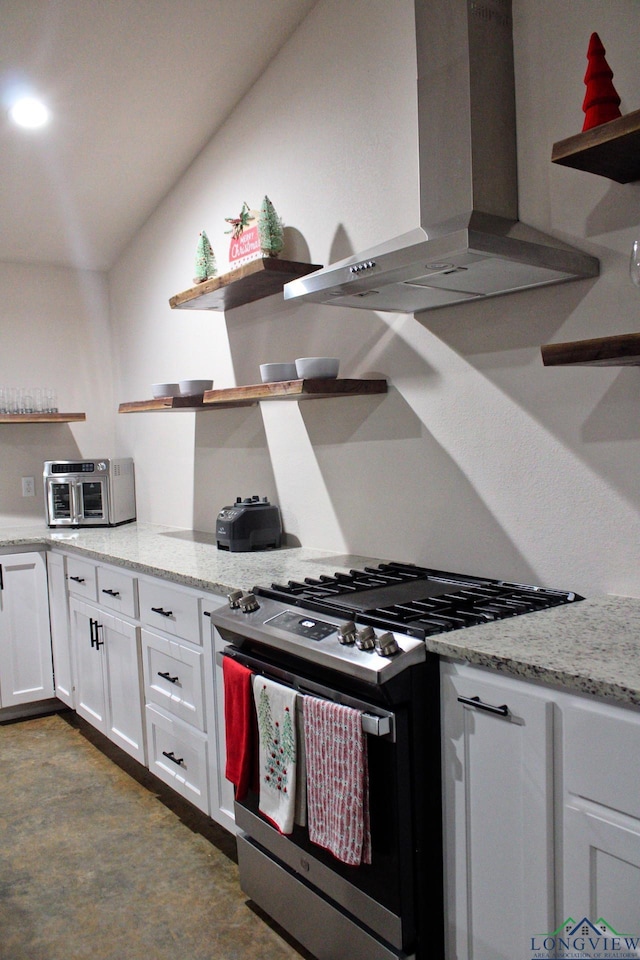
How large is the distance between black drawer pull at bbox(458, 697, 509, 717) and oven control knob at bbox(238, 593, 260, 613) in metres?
0.71

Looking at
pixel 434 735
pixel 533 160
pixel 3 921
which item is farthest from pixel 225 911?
pixel 533 160

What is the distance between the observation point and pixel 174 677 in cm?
270

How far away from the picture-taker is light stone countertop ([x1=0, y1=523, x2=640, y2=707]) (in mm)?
1381

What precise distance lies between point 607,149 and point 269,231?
152cm

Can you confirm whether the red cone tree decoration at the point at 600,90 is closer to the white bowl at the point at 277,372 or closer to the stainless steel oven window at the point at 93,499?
the white bowl at the point at 277,372

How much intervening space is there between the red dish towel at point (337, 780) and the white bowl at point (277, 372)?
1278 millimetres

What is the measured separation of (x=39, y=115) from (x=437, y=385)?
2.03m

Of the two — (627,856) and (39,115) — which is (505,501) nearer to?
(627,856)

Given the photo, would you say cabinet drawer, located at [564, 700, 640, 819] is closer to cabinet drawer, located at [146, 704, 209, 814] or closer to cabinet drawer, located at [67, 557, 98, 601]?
Result: cabinet drawer, located at [146, 704, 209, 814]

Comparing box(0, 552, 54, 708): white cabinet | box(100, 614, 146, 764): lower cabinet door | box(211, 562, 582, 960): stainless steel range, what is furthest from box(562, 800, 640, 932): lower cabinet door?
box(0, 552, 54, 708): white cabinet

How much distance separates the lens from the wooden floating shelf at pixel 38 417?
4086 millimetres

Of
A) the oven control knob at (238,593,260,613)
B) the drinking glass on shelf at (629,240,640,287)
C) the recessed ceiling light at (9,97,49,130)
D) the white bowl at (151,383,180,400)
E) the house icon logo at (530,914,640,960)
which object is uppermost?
the recessed ceiling light at (9,97,49,130)

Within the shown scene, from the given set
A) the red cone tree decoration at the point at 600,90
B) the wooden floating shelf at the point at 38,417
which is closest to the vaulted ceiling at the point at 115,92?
the wooden floating shelf at the point at 38,417

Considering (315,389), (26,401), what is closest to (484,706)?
(315,389)
